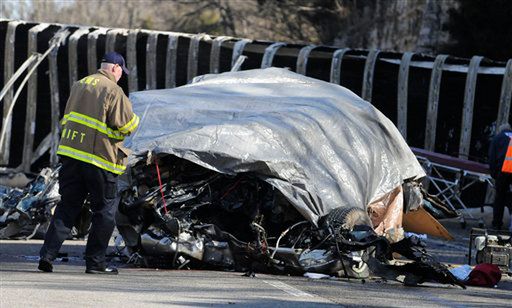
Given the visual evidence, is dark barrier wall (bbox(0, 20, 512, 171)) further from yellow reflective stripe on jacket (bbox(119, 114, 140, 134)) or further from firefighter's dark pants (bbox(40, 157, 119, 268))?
firefighter's dark pants (bbox(40, 157, 119, 268))

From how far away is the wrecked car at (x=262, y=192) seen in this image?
10891 mm

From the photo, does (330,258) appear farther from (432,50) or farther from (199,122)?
(432,50)

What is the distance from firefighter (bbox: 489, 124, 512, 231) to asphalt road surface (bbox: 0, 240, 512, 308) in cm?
683

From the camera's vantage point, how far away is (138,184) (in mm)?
11320

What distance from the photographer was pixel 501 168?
722 inches

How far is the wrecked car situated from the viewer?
10.9 m

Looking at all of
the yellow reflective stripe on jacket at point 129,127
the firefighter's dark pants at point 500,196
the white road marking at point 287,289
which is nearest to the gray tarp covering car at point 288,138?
the yellow reflective stripe on jacket at point 129,127

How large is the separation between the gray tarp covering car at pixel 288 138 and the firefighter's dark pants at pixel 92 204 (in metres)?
0.97

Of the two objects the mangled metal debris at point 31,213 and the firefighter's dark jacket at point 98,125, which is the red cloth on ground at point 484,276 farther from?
the mangled metal debris at point 31,213

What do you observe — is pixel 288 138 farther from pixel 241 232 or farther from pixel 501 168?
pixel 501 168

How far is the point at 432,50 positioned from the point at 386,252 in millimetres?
20165

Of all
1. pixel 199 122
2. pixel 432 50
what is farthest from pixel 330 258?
pixel 432 50

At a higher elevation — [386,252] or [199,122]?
[199,122]

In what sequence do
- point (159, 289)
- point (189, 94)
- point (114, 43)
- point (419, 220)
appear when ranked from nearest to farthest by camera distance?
point (159, 289), point (189, 94), point (419, 220), point (114, 43)
